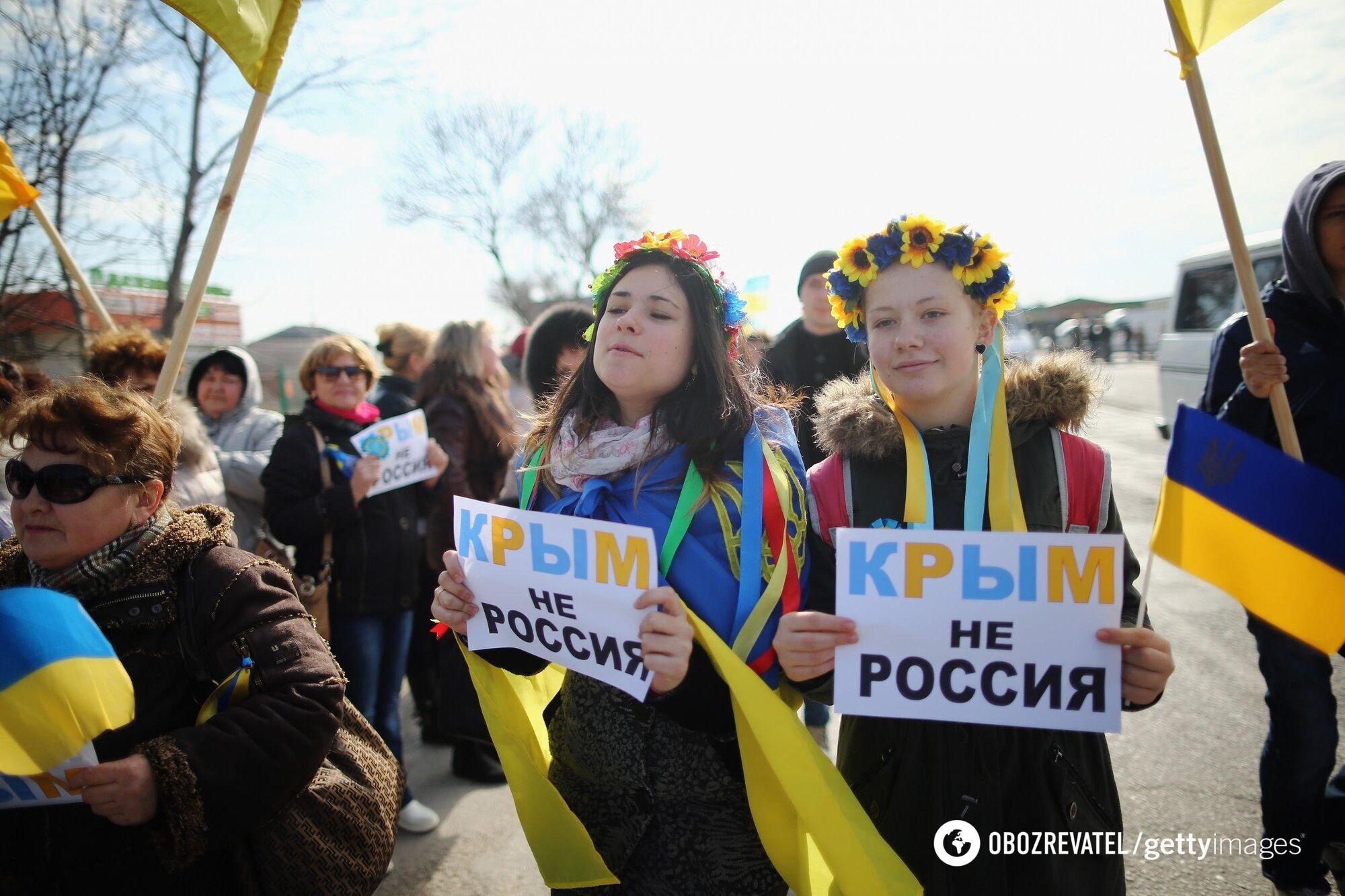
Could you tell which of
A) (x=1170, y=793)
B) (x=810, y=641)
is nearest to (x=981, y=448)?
(x=810, y=641)

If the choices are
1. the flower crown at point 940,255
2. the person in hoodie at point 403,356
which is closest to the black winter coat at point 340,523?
the person in hoodie at point 403,356

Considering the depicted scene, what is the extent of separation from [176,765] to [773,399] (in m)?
1.66

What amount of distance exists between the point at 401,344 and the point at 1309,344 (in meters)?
4.06

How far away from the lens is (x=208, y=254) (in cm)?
203

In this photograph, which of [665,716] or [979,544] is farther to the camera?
[665,716]

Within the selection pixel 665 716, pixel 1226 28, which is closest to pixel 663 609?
pixel 665 716

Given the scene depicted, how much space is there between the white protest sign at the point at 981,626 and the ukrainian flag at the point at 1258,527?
1.18 ft

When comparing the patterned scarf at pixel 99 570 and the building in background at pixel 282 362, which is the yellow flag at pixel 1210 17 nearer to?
the patterned scarf at pixel 99 570

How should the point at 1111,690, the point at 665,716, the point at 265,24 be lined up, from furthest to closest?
1. the point at 265,24
2. the point at 665,716
3. the point at 1111,690

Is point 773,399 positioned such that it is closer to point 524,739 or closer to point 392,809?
point 524,739

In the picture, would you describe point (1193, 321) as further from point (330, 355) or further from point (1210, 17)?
point (330, 355)

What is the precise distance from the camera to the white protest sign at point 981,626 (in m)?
1.46

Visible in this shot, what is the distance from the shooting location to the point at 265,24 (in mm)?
2141

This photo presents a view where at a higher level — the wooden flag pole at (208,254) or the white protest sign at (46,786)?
the wooden flag pole at (208,254)
